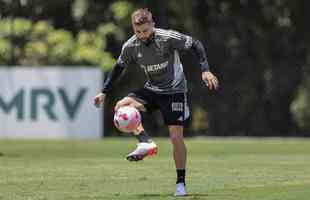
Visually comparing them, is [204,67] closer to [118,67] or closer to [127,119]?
[127,119]

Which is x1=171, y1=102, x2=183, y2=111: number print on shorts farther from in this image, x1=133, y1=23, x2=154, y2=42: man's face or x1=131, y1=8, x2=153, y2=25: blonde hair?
x1=131, y1=8, x2=153, y2=25: blonde hair

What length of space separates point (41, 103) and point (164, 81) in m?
20.7

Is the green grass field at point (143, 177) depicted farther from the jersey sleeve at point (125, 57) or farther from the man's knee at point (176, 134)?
the jersey sleeve at point (125, 57)

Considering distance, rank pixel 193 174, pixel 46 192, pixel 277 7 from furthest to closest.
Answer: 1. pixel 277 7
2. pixel 193 174
3. pixel 46 192

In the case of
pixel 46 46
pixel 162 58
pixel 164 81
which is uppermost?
pixel 46 46

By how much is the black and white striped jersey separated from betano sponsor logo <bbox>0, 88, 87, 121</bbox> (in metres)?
20.5

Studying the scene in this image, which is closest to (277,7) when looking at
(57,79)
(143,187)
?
(57,79)

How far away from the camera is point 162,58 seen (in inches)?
526

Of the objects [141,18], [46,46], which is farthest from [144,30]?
[46,46]

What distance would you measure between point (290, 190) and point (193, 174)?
3545 millimetres

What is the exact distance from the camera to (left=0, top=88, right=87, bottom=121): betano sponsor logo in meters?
33.8

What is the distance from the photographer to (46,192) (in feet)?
43.7

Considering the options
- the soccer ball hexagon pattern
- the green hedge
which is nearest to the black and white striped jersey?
the soccer ball hexagon pattern

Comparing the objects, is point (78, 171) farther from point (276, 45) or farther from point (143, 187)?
point (276, 45)
